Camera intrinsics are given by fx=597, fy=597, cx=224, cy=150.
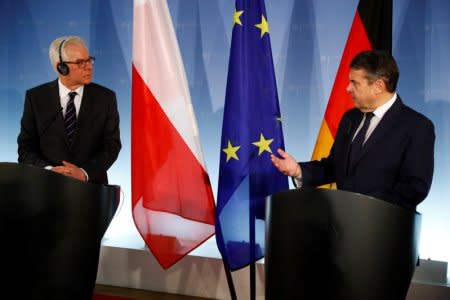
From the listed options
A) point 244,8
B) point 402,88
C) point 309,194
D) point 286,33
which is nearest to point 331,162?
point 309,194

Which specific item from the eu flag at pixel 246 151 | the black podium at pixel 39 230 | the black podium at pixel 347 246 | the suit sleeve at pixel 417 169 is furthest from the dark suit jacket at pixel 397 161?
the black podium at pixel 39 230

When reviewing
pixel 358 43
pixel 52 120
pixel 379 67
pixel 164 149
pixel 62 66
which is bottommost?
pixel 164 149

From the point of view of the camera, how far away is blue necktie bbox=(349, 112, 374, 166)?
94.3 inches

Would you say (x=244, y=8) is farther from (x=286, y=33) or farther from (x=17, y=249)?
(x=17, y=249)

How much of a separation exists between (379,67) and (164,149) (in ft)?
4.24

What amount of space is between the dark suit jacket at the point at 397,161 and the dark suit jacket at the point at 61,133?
1.27 m

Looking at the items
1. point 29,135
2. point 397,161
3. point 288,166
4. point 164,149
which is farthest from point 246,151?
point 29,135

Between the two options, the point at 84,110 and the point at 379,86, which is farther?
the point at 84,110

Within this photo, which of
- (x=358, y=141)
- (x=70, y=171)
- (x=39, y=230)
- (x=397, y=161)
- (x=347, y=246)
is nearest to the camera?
(x=347, y=246)

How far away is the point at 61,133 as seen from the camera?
9.84 ft

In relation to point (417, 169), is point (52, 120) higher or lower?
higher

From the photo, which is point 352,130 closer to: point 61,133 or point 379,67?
point 379,67

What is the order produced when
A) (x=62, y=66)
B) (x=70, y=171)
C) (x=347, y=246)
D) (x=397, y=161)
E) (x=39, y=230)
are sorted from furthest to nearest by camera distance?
1. (x=62, y=66)
2. (x=70, y=171)
3. (x=397, y=161)
4. (x=39, y=230)
5. (x=347, y=246)

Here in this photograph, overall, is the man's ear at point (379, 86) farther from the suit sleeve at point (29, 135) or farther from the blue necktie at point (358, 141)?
the suit sleeve at point (29, 135)
